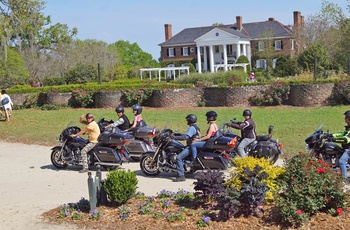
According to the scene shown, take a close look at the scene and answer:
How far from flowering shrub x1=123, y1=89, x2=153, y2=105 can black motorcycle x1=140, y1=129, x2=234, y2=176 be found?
60.4ft

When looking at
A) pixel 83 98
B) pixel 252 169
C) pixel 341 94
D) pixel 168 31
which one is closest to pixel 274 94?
pixel 341 94

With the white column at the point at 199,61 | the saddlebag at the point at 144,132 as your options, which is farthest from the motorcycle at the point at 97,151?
the white column at the point at 199,61

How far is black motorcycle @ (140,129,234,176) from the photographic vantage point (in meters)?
11.4

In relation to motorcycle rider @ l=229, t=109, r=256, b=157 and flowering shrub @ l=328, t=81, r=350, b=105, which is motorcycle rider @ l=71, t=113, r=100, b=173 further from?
flowering shrub @ l=328, t=81, r=350, b=105

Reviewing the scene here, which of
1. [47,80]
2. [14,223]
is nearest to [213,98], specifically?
[14,223]

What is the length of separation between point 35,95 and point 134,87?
655cm

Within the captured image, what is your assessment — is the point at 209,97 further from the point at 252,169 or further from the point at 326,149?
the point at 252,169

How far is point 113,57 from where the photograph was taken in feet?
250

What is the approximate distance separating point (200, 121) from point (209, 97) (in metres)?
7.91

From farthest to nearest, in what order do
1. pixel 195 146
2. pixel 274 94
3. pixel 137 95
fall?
pixel 137 95, pixel 274 94, pixel 195 146

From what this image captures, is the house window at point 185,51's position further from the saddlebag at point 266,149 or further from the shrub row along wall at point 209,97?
the saddlebag at point 266,149

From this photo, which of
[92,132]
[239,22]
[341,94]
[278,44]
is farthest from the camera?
[239,22]

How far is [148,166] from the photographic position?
12.3m

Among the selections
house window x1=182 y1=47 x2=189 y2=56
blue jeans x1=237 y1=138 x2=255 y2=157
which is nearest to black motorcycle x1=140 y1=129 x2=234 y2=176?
blue jeans x1=237 y1=138 x2=255 y2=157
